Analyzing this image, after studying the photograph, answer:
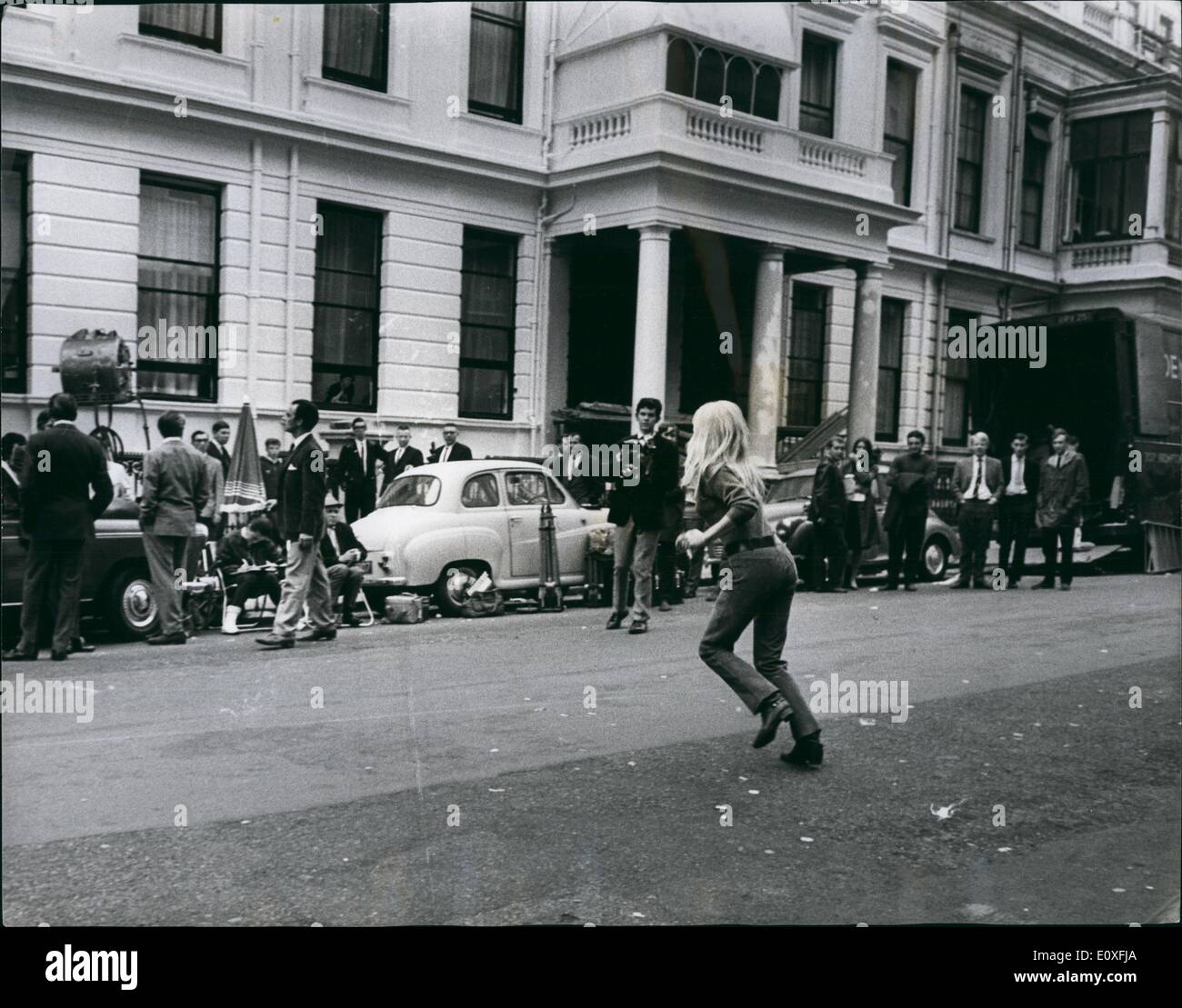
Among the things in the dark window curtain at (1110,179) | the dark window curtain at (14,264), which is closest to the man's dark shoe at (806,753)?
the dark window curtain at (1110,179)

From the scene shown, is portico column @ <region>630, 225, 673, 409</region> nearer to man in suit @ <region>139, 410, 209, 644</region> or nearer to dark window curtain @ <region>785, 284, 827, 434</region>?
dark window curtain @ <region>785, 284, 827, 434</region>

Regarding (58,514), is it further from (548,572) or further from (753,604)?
(753,604)

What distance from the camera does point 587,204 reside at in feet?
14.6

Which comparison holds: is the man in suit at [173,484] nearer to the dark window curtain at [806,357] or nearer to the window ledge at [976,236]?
the dark window curtain at [806,357]

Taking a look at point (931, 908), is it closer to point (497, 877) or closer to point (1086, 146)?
point (497, 877)

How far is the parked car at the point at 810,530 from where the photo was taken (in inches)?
198

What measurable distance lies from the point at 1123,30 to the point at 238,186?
373cm

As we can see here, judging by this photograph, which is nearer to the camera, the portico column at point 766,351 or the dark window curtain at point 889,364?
the portico column at point 766,351

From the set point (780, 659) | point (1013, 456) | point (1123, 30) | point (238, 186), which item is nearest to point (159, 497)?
point (238, 186)

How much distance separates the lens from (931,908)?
4121mm

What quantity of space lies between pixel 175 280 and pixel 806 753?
3.22 m

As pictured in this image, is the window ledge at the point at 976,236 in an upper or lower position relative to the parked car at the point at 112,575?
upper

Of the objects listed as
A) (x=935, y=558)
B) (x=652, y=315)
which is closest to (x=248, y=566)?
(x=652, y=315)
